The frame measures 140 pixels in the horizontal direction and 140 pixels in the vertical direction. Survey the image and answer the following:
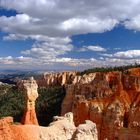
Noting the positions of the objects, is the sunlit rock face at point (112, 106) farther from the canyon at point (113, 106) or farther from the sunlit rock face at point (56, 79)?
the sunlit rock face at point (56, 79)

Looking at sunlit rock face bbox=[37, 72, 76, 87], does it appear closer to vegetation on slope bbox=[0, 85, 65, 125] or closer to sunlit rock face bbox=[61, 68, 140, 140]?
vegetation on slope bbox=[0, 85, 65, 125]

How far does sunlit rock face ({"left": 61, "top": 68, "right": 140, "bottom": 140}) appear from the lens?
52.2 m

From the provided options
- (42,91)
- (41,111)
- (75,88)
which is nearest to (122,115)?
(75,88)

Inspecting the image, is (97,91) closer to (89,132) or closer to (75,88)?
(75,88)

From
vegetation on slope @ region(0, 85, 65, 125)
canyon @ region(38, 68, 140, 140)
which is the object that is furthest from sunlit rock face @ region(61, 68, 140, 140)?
vegetation on slope @ region(0, 85, 65, 125)

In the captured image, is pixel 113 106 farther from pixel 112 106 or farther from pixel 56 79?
pixel 56 79

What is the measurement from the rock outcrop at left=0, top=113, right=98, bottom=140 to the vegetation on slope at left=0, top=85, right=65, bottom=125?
59343 millimetres

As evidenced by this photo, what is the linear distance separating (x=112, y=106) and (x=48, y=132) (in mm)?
41273

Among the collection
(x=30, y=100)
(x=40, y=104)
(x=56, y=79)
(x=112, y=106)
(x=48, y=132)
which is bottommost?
(x=40, y=104)

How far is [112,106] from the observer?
2176 inches

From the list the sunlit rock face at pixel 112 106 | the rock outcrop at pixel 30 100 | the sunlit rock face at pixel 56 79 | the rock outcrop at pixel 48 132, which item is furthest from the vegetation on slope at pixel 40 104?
the rock outcrop at pixel 48 132

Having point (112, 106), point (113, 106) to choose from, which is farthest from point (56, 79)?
point (113, 106)

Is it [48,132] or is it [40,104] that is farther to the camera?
[40,104]

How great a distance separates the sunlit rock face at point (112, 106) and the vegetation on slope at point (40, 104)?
50.8 ft
